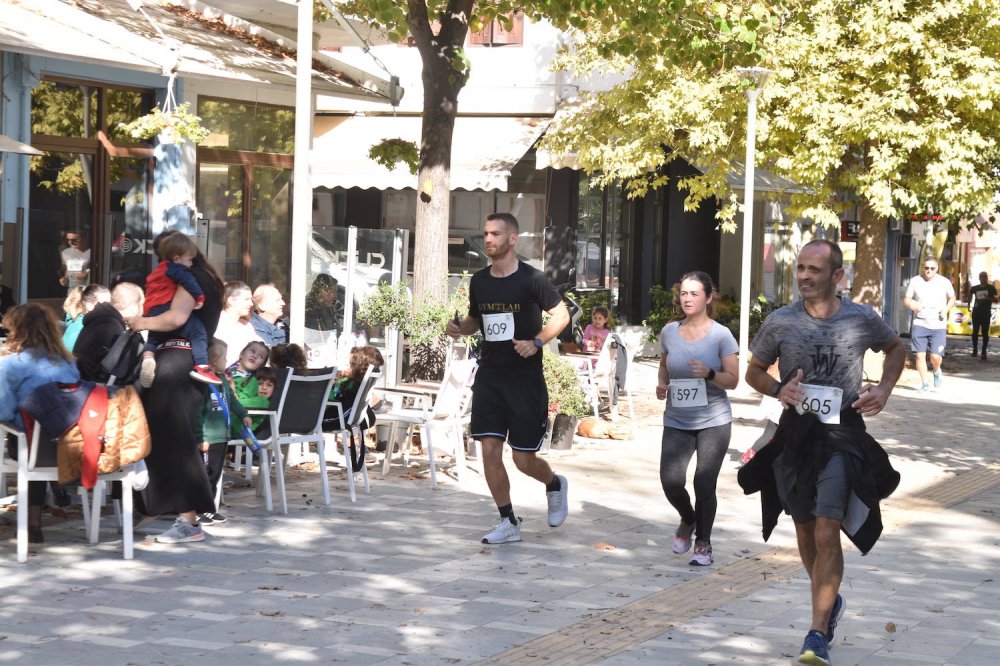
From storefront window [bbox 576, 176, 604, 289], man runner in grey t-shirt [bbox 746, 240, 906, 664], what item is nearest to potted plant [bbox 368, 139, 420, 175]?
man runner in grey t-shirt [bbox 746, 240, 906, 664]

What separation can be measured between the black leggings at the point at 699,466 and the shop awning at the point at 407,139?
13.0m

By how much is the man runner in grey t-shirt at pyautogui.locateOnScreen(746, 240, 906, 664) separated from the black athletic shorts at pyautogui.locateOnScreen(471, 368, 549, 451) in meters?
2.40

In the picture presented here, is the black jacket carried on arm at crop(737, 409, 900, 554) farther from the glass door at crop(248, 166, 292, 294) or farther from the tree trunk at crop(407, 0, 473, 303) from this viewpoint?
the glass door at crop(248, 166, 292, 294)

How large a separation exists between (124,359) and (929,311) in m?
15.0

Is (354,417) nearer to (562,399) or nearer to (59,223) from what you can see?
(562,399)

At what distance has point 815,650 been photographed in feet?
20.0

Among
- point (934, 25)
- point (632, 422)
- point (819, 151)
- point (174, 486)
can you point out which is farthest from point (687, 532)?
point (934, 25)

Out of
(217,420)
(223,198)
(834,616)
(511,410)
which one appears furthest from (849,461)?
(223,198)

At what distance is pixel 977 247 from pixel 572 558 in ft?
170

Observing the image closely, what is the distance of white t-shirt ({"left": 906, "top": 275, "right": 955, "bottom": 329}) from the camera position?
2066 cm

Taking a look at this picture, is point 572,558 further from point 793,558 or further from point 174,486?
point 174,486

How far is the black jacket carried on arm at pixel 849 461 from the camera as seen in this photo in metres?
6.25

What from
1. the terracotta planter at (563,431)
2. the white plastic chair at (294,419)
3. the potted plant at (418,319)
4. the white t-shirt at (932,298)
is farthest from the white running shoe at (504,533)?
the white t-shirt at (932,298)

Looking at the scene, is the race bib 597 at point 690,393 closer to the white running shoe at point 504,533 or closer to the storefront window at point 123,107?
the white running shoe at point 504,533
